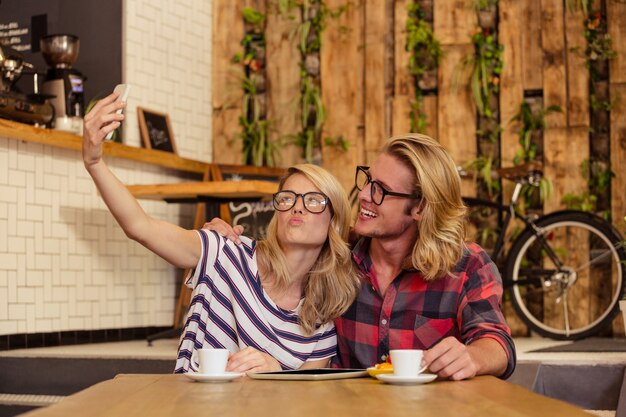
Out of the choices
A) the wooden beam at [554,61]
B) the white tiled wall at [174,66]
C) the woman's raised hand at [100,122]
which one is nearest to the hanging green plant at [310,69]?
the white tiled wall at [174,66]

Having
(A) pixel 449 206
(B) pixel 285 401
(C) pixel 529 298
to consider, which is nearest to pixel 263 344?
(A) pixel 449 206

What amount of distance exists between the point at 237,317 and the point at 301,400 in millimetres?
955

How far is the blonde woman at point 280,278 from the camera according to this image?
243 centimetres

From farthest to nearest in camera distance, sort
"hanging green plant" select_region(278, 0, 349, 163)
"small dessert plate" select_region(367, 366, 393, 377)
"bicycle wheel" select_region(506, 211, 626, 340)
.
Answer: "hanging green plant" select_region(278, 0, 349, 163) → "bicycle wheel" select_region(506, 211, 626, 340) → "small dessert plate" select_region(367, 366, 393, 377)

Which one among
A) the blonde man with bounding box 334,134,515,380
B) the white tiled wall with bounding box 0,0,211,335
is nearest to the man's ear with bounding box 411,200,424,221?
the blonde man with bounding box 334,134,515,380

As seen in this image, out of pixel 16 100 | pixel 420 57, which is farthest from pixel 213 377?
pixel 420 57

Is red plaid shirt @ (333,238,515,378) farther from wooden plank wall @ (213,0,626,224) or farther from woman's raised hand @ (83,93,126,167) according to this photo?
wooden plank wall @ (213,0,626,224)

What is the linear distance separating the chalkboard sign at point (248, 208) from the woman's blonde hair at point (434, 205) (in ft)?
10.4

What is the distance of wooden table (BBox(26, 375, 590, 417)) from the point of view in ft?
4.50

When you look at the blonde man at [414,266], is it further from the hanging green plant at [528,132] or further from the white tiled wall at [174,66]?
the white tiled wall at [174,66]

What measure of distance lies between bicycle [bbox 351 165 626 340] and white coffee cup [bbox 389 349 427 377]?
3.64 m

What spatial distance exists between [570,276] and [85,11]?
11.0ft

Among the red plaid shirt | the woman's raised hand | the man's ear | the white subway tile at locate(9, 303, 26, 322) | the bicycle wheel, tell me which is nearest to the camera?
the woman's raised hand

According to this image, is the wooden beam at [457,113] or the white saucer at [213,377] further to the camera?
the wooden beam at [457,113]
